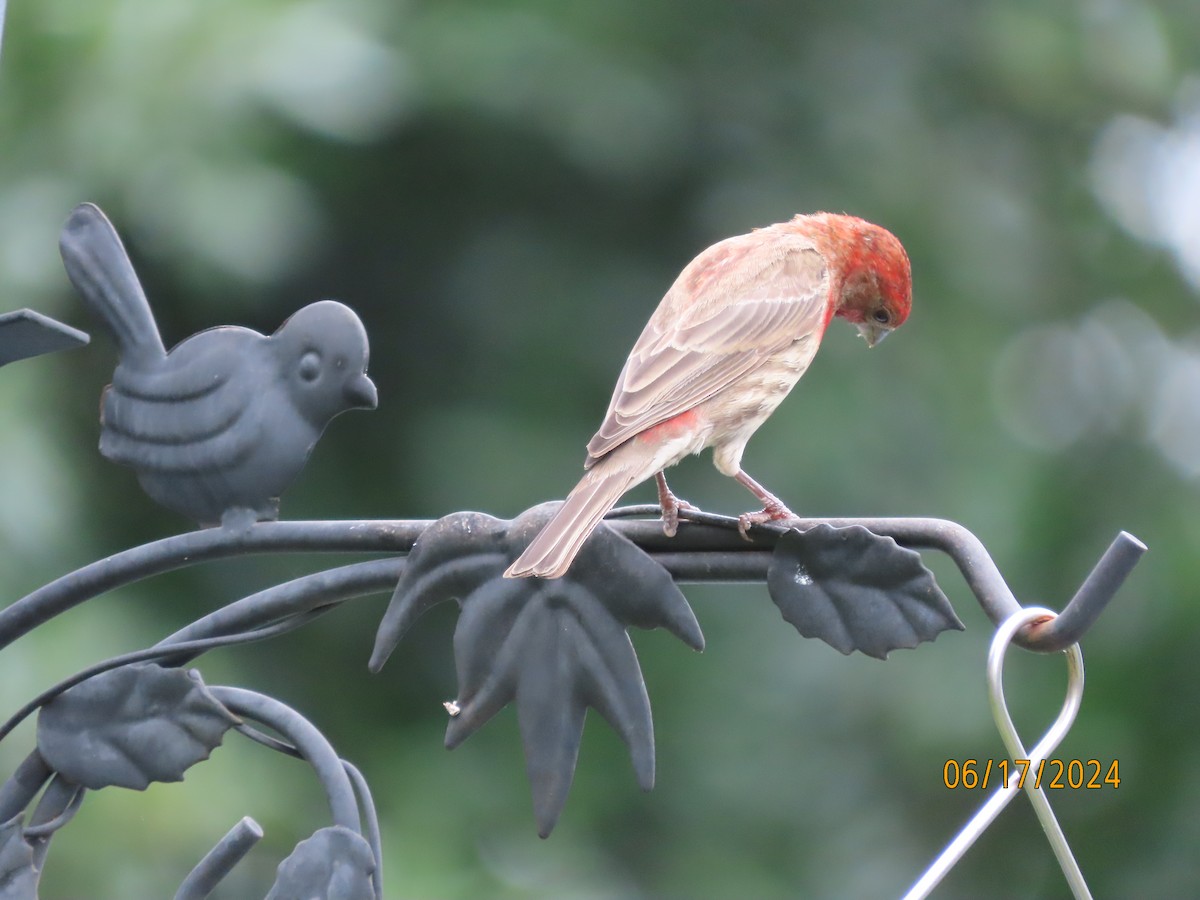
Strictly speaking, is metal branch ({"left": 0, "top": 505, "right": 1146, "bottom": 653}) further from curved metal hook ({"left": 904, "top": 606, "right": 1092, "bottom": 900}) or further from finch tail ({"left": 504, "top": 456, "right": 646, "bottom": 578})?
curved metal hook ({"left": 904, "top": 606, "right": 1092, "bottom": 900})

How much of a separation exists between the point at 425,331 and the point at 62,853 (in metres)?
2.83

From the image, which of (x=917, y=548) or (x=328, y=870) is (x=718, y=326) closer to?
(x=917, y=548)

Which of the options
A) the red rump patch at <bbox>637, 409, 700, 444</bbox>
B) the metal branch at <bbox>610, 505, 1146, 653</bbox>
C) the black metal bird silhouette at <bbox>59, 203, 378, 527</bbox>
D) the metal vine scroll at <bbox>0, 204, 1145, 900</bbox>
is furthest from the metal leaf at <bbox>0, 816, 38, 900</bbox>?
the red rump patch at <bbox>637, 409, 700, 444</bbox>

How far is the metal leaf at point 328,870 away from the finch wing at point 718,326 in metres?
1.14

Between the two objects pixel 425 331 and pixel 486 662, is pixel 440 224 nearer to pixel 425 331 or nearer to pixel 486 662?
pixel 425 331

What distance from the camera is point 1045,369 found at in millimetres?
6012

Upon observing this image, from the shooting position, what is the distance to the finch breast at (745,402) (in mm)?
3207

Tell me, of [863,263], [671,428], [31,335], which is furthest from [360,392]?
[863,263]

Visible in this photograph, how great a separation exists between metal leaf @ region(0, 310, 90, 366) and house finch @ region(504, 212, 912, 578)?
2.60 ft

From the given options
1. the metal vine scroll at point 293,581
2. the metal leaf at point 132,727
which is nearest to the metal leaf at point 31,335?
the metal vine scroll at point 293,581

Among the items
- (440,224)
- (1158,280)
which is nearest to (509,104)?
(440,224)

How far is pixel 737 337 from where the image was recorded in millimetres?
3293

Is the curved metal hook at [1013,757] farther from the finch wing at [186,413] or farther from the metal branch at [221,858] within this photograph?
the finch wing at [186,413]

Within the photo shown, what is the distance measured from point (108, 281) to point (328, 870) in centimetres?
79
